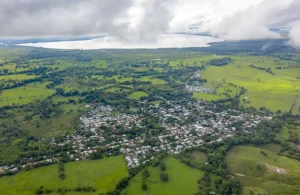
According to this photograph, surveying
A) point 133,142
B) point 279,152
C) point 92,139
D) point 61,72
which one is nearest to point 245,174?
point 279,152

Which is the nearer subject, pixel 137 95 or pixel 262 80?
pixel 137 95

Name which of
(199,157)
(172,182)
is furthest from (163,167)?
(199,157)

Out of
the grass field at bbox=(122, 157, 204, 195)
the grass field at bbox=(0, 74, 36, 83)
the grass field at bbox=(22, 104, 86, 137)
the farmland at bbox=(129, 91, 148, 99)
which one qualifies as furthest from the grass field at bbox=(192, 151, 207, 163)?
the grass field at bbox=(0, 74, 36, 83)

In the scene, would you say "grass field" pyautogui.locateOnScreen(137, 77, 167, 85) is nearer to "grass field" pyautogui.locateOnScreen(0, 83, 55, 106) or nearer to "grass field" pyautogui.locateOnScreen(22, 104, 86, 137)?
"grass field" pyautogui.locateOnScreen(0, 83, 55, 106)

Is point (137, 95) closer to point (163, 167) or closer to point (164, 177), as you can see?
point (163, 167)

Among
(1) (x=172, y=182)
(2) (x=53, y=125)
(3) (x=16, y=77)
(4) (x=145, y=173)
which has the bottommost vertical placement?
(1) (x=172, y=182)

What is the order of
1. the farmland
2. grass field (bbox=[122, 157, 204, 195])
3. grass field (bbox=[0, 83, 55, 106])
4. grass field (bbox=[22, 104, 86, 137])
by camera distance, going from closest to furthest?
grass field (bbox=[122, 157, 204, 195])
grass field (bbox=[22, 104, 86, 137])
grass field (bbox=[0, 83, 55, 106])
the farmland

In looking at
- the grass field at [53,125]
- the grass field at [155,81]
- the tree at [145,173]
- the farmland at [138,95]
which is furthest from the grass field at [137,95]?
the tree at [145,173]
